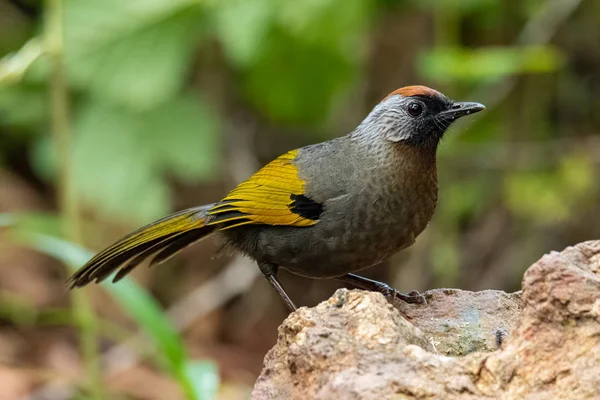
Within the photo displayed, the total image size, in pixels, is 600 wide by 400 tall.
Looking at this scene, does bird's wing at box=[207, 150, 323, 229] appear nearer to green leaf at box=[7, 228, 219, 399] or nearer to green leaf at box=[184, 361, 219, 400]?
green leaf at box=[7, 228, 219, 399]

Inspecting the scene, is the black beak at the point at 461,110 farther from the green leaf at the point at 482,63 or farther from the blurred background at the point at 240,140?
the blurred background at the point at 240,140

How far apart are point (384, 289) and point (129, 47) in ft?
13.2

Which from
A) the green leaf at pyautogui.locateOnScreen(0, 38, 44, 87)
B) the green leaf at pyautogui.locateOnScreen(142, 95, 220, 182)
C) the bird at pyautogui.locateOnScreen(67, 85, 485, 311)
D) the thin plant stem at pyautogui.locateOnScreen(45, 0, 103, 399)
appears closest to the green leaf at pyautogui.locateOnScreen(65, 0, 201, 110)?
the green leaf at pyautogui.locateOnScreen(142, 95, 220, 182)

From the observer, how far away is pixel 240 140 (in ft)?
27.0

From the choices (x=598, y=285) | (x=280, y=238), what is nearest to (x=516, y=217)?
(x=280, y=238)

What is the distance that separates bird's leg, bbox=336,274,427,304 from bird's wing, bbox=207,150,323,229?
1.26 ft

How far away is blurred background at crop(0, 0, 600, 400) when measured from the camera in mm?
6863

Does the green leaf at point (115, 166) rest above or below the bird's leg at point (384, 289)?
above

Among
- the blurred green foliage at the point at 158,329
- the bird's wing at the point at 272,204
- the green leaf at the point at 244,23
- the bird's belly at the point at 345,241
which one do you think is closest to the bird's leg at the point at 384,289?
the bird's belly at the point at 345,241

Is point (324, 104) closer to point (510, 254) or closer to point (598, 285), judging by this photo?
point (510, 254)

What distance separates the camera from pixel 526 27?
23.8 feet

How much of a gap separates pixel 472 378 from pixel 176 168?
206 inches

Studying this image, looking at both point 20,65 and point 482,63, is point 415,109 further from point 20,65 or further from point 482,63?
point 20,65

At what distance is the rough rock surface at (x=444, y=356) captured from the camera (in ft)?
7.98
